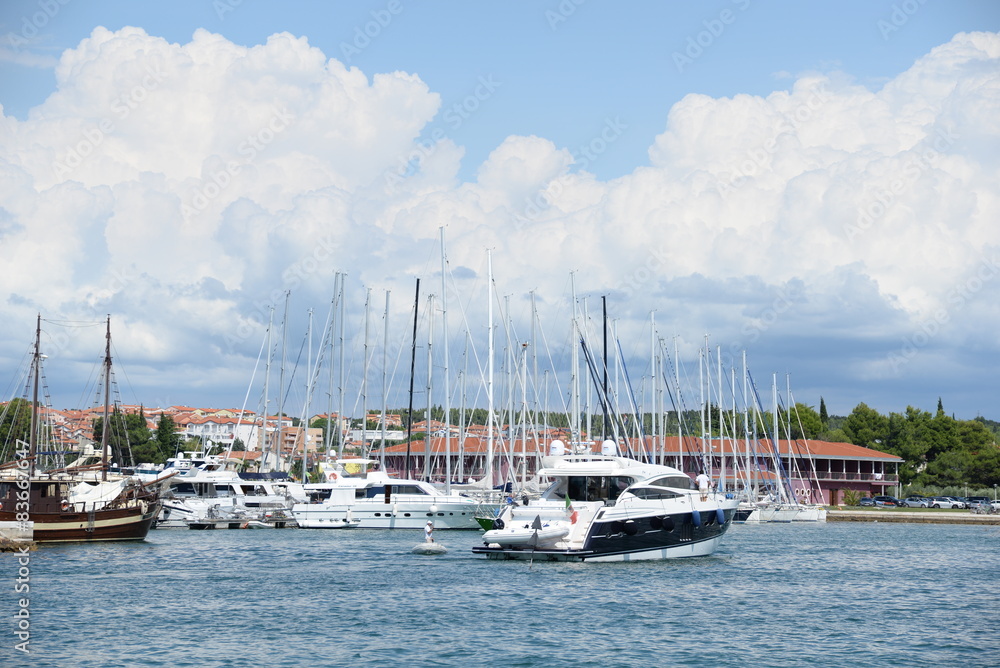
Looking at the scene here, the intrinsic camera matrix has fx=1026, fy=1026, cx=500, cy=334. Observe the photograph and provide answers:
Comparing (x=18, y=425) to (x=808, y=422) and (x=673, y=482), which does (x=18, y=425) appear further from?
(x=808, y=422)

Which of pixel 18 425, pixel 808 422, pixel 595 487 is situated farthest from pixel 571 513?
pixel 808 422

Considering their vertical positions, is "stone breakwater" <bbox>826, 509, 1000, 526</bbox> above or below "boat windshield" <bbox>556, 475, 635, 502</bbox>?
below

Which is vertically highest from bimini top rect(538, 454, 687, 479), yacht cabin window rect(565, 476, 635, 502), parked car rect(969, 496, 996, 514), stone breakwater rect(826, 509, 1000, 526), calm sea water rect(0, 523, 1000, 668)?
bimini top rect(538, 454, 687, 479)

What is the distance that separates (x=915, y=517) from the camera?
298 feet

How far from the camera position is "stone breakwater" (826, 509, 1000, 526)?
9012 centimetres

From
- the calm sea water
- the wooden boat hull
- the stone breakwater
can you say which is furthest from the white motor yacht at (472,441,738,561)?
the stone breakwater

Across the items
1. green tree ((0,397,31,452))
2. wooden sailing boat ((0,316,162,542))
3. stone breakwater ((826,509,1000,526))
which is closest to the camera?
wooden sailing boat ((0,316,162,542))

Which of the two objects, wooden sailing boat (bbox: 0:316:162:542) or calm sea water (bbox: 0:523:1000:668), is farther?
wooden sailing boat (bbox: 0:316:162:542)

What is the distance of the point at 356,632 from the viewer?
27.0m

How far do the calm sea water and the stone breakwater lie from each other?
141ft

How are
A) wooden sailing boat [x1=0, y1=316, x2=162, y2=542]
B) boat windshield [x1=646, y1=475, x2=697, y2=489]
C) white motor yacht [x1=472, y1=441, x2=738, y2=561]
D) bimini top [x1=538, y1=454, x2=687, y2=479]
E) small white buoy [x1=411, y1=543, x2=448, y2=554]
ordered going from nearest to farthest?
white motor yacht [x1=472, y1=441, x2=738, y2=561] < bimini top [x1=538, y1=454, x2=687, y2=479] < boat windshield [x1=646, y1=475, x2=697, y2=489] < small white buoy [x1=411, y1=543, x2=448, y2=554] < wooden sailing boat [x1=0, y1=316, x2=162, y2=542]

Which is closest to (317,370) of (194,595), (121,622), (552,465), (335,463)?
(335,463)

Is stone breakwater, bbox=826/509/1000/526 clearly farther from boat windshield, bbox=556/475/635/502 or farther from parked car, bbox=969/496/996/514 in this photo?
boat windshield, bbox=556/475/635/502

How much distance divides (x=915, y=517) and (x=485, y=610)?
7124 centimetres
